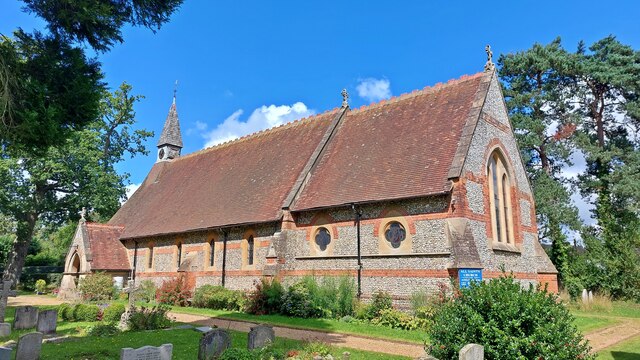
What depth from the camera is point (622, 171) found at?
93.2 ft

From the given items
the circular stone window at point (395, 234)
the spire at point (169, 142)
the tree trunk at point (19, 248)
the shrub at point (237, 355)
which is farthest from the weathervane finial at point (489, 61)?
the tree trunk at point (19, 248)

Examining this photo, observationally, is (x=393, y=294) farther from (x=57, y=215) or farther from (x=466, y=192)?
(x=57, y=215)

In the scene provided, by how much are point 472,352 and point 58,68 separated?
9747mm

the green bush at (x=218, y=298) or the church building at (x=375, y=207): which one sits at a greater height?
the church building at (x=375, y=207)

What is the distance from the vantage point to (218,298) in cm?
2061

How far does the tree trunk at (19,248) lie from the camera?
1396 inches

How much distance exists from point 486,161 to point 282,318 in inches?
415

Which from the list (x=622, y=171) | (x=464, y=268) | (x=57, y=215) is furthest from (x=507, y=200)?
(x=57, y=215)

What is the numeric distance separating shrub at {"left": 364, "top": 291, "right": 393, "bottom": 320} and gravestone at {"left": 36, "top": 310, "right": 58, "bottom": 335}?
1050 centimetres

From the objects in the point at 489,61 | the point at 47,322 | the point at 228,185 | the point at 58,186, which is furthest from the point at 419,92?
the point at 58,186

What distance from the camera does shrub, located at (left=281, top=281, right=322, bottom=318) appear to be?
57.0ft

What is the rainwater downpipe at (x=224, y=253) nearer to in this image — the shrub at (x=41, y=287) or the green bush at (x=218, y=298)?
the green bush at (x=218, y=298)

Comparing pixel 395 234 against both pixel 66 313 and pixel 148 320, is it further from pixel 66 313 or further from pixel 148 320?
pixel 66 313

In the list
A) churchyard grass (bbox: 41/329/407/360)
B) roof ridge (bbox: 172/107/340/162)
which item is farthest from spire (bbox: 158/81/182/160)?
churchyard grass (bbox: 41/329/407/360)
